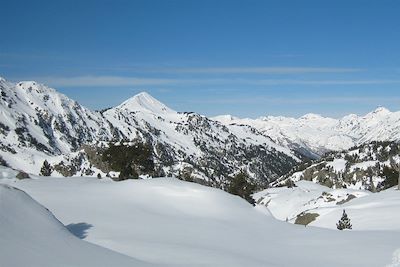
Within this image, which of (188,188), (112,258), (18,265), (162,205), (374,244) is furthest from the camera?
(188,188)

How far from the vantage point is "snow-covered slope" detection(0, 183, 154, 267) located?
13133 millimetres

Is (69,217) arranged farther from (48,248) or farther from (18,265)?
(18,265)

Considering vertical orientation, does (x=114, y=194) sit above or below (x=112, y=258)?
above

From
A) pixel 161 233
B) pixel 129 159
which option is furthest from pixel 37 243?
pixel 129 159

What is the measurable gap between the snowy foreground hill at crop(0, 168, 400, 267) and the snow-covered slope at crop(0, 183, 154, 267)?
0.11 feet

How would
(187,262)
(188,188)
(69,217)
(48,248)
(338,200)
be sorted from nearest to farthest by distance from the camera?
(48,248)
(187,262)
(69,217)
(188,188)
(338,200)

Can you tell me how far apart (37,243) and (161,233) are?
9.71 meters

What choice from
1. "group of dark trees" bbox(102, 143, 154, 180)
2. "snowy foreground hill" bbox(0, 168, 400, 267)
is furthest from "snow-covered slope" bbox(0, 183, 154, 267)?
"group of dark trees" bbox(102, 143, 154, 180)

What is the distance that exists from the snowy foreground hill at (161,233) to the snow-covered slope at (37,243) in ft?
0.11

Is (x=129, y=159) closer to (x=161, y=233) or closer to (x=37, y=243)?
(x=161, y=233)

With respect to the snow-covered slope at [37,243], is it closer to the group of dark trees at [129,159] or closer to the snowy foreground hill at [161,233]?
the snowy foreground hill at [161,233]

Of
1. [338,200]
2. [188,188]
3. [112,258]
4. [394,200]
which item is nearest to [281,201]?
[338,200]

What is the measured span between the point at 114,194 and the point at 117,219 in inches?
383

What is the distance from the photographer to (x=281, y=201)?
13150cm
